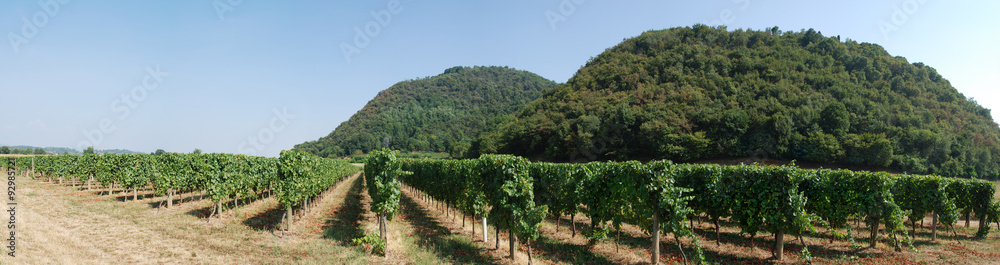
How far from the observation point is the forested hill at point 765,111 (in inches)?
2581

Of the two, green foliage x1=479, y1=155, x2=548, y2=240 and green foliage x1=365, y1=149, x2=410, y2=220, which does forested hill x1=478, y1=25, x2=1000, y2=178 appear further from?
green foliage x1=365, y1=149, x2=410, y2=220

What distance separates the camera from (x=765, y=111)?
7506 cm

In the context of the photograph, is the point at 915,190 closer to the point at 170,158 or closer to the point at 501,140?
the point at 170,158

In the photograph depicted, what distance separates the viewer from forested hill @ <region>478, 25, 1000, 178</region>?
215 ft

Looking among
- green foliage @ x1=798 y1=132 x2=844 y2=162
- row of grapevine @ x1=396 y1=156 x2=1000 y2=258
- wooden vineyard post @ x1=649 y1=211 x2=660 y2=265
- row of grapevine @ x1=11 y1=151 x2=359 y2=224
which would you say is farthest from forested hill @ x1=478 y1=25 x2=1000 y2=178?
row of grapevine @ x1=11 y1=151 x2=359 y2=224

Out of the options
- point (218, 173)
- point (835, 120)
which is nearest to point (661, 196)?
point (218, 173)

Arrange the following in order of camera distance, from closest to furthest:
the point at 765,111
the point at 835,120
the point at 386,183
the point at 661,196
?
the point at 661,196 < the point at 386,183 < the point at 835,120 < the point at 765,111

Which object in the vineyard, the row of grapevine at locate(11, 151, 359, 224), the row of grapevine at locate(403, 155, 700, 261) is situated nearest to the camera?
the row of grapevine at locate(403, 155, 700, 261)

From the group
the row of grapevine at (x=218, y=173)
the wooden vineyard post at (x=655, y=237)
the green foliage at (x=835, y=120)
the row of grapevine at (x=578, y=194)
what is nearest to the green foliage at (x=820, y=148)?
the green foliage at (x=835, y=120)

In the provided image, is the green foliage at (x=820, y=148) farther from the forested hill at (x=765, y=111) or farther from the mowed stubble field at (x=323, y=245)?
the mowed stubble field at (x=323, y=245)

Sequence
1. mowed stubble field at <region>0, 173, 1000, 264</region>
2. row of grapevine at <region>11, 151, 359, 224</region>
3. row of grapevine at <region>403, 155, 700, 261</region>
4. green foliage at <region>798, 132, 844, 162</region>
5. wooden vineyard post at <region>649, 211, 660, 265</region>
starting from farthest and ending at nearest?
green foliage at <region>798, 132, 844, 162</region> → row of grapevine at <region>11, 151, 359, 224</region> → mowed stubble field at <region>0, 173, 1000, 264</region> → wooden vineyard post at <region>649, 211, 660, 265</region> → row of grapevine at <region>403, 155, 700, 261</region>

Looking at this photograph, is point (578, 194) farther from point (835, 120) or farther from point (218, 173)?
point (835, 120)

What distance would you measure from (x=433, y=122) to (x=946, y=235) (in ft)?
566

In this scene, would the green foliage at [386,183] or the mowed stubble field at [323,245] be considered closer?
the mowed stubble field at [323,245]
